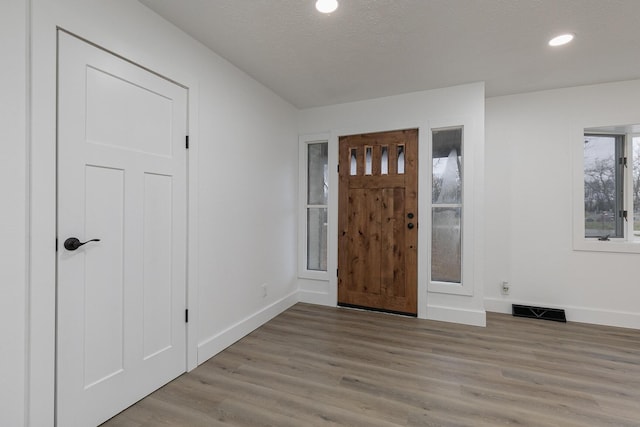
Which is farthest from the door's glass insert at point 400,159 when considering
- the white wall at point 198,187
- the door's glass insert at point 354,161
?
the white wall at point 198,187

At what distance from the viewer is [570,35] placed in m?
2.20

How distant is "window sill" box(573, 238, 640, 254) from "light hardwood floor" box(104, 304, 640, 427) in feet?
2.63

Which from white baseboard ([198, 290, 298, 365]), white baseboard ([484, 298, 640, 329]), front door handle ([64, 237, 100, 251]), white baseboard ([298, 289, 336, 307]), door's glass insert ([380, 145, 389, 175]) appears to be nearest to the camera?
front door handle ([64, 237, 100, 251])

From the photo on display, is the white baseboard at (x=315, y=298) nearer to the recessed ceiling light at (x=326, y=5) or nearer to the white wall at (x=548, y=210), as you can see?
the white wall at (x=548, y=210)

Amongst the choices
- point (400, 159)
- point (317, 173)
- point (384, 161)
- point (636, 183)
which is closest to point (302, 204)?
point (317, 173)

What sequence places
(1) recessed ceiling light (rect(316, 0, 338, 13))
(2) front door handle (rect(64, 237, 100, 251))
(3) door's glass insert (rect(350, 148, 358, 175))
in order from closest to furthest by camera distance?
(2) front door handle (rect(64, 237, 100, 251))
(1) recessed ceiling light (rect(316, 0, 338, 13))
(3) door's glass insert (rect(350, 148, 358, 175))

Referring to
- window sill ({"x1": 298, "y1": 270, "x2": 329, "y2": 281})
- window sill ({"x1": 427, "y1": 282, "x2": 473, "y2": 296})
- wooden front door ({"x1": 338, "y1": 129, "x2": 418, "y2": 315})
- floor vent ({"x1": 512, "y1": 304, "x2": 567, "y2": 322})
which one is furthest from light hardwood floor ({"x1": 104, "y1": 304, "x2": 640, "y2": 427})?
window sill ({"x1": 298, "y1": 270, "x2": 329, "y2": 281})

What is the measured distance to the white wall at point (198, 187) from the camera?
1.34 m

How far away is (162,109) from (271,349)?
6.79ft

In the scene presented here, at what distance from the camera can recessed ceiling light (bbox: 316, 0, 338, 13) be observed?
72.9 inches

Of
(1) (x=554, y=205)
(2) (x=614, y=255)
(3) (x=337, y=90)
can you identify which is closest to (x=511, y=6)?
(3) (x=337, y=90)

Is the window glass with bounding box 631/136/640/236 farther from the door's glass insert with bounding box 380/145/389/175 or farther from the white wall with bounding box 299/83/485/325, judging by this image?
the door's glass insert with bounding box 380/145/389/175

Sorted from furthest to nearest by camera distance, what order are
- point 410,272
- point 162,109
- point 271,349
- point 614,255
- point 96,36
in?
point 410,272, point 614,255, point 271,349, point 162,109, point 96,36

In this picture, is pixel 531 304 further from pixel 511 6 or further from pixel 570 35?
pixel 511 6
